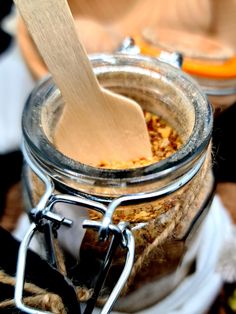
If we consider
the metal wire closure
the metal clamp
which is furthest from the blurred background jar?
the metal wire closure

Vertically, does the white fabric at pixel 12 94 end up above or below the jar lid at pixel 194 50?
below

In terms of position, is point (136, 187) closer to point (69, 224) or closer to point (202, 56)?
point (69, 224)

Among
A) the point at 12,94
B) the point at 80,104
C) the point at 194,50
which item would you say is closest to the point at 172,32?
the point at 194,50

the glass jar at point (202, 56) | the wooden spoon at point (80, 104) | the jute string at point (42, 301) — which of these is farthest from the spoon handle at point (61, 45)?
the glass jar at point (202, 56)

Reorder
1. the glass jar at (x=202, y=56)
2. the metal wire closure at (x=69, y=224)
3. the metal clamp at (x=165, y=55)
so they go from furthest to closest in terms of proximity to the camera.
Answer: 1. the glass jar at (x=202, y=56)
2. the metal clamp at (x=165, y=55)
3. the metal wire closure at (x=69, y=224)

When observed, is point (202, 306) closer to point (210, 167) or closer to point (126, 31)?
point (210, 167)

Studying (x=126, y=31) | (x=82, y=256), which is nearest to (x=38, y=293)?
(x=82, y=256)

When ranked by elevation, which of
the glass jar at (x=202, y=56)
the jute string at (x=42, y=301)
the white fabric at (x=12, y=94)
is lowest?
the white fabric at (x=12, y=94)

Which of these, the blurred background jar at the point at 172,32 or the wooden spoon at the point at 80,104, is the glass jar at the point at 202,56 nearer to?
the blurred background jar at the point at 172,32
